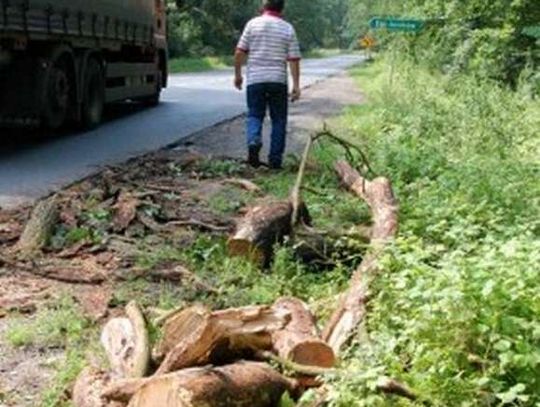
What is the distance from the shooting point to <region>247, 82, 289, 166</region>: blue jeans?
10.7 meters

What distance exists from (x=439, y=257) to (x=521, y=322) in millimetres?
1297

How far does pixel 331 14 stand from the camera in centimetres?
14825

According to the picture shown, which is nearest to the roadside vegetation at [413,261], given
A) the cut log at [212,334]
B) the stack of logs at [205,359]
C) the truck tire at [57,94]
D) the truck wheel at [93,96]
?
the stack of logs at [205,359]

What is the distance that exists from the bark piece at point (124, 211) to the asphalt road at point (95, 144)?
3.87 ft

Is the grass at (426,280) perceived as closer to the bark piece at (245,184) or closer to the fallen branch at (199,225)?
the bark piece at (245,184)

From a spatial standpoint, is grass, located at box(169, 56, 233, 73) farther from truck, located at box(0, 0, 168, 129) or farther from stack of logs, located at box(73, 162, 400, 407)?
stack of logs, located at box(73, 162, 400, 407)

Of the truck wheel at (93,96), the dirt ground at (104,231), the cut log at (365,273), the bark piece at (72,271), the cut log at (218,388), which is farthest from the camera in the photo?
the truck wheel at (93,96)

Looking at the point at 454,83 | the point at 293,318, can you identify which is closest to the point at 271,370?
the point at 293,318

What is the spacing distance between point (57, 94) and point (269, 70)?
4.04 metres

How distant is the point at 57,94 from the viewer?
43.5 ft

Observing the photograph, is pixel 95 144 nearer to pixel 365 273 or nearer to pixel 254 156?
pixel 254 156

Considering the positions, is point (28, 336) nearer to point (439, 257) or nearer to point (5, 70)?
point (439, 257)

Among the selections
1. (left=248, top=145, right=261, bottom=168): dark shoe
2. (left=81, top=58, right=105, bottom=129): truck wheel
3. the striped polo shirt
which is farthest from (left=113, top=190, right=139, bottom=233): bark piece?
(left=81, top=58, right=105, bottom=129): truck wheel

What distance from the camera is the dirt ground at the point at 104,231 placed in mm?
4945
